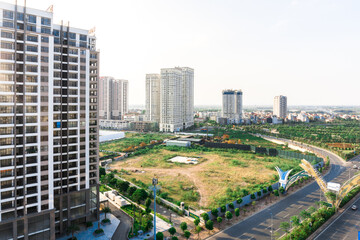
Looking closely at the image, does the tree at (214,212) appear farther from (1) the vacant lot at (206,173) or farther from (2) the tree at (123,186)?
(2) the tree at (123,186)

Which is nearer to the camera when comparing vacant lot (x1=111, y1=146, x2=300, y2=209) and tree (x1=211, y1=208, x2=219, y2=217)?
tree (x1=211, y1=208, x2=219, y2=217)

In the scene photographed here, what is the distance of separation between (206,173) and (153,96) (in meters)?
96.3

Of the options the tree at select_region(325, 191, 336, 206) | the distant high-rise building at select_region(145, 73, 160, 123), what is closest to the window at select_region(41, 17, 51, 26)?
the tree at select_region(325, 191, 336, 206)

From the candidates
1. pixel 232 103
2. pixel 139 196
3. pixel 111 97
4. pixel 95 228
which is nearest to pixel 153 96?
pixel 111 97

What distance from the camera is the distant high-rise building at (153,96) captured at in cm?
14738

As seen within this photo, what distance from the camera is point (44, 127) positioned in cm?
2970

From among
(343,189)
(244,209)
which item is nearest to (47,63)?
(244,209)

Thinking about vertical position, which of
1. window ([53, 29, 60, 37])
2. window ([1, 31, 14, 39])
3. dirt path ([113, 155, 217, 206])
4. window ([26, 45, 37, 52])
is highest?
window ([53, 29, 60, 37])

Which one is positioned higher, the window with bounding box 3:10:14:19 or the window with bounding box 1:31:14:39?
the window with bounding box 3:10:14:19

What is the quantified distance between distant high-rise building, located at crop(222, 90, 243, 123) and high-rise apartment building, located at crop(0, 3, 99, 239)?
6661 inches

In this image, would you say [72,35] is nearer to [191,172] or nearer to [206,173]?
[191,172]

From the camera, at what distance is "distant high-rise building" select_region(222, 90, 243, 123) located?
645ft

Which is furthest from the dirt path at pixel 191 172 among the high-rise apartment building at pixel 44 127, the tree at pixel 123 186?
the high-rise apartment building at pixel 44 127

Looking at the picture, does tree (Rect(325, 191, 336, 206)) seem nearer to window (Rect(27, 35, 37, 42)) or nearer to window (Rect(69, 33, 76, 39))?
window (Rect(69, 33, 76, 39))
